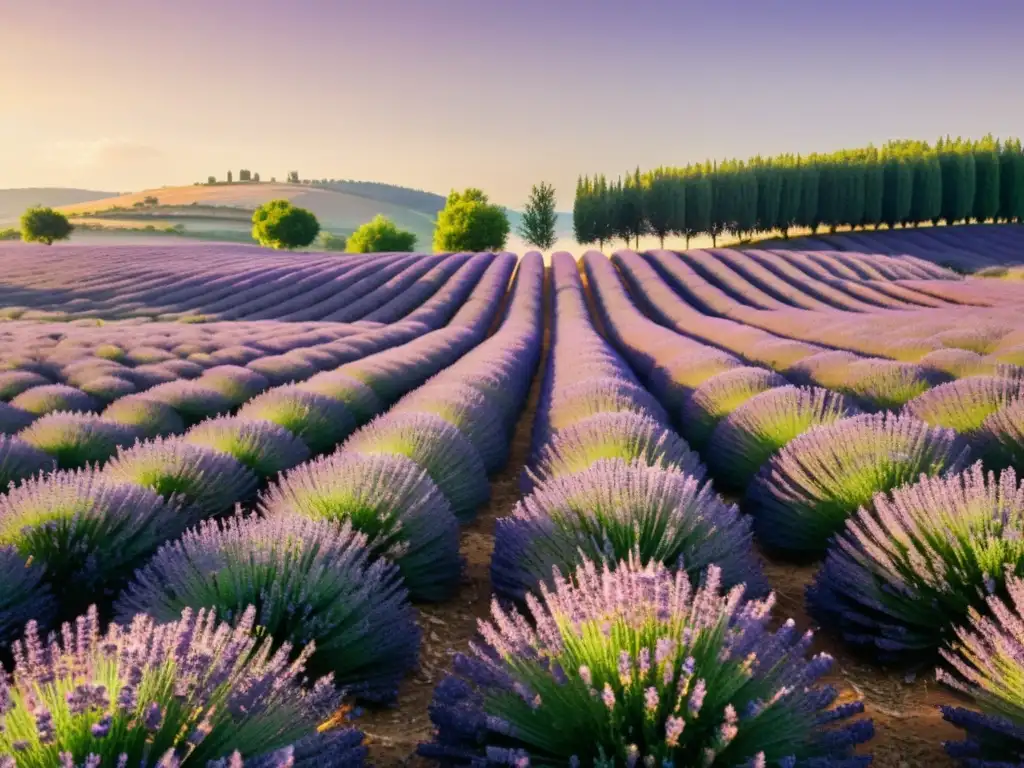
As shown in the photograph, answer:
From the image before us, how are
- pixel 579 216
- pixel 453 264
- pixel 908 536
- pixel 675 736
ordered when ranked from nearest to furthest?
pixel 675 736 < pixel 908 536 < pixel 453 264 < pixel 579 216

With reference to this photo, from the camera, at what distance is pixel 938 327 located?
11258 millimetres

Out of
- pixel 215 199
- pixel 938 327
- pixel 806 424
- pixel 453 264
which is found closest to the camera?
pixel 806 424

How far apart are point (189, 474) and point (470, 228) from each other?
182 feet

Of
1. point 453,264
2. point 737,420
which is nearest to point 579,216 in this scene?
point 453,264

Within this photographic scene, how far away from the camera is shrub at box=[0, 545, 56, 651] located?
289 centimetres

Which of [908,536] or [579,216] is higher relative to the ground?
[579,216]

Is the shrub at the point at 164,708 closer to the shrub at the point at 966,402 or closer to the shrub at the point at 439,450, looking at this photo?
the shrub at the point at 439,450

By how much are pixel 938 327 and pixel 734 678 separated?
37.3ft

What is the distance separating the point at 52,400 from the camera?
25.6ft

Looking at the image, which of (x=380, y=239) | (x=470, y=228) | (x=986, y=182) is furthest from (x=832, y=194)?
(x=380, y=239)

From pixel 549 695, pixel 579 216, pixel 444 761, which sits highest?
pixel 579 216

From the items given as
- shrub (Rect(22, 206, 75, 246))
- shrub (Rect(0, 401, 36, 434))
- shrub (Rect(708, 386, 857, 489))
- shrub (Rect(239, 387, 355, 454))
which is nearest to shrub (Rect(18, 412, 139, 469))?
shrub (Rect(239, 387, 355, 454))

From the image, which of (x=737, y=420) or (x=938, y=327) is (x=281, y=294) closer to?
(x=938, y=327)

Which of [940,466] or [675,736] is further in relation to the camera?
[940,466]
